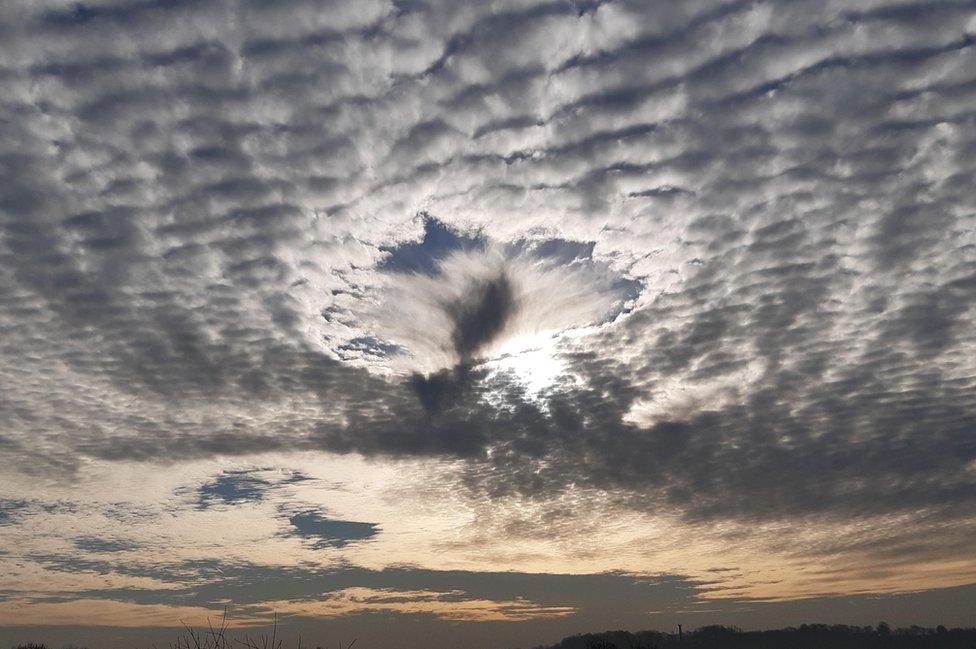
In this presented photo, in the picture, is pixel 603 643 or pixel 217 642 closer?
pixel 217 642

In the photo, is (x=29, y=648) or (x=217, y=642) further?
(x=29, y=648)

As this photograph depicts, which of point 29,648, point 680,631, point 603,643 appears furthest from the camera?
point 680,631

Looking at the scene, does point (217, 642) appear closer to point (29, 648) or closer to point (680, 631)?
point (29, 648)

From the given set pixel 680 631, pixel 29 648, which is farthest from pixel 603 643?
pixel 29 648

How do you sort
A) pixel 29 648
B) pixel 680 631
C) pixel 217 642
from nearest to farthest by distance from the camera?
pixel 217 642 < pixel 29 648 < pixel 680 631

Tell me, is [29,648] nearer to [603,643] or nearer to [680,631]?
[603,643]

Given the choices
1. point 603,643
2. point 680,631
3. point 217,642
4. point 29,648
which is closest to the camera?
point 217,642

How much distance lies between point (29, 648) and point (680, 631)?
93825 millimetres

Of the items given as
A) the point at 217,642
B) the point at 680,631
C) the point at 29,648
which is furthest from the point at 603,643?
the point at 29,648

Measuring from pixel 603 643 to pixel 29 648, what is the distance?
250ft

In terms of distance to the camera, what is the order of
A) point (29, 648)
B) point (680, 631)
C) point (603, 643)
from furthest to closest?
point (680, 631), point (29, 648), point (603, 643)

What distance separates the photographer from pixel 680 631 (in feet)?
346

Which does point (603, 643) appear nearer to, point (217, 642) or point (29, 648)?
point (217, 642)

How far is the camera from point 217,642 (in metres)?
20.7
